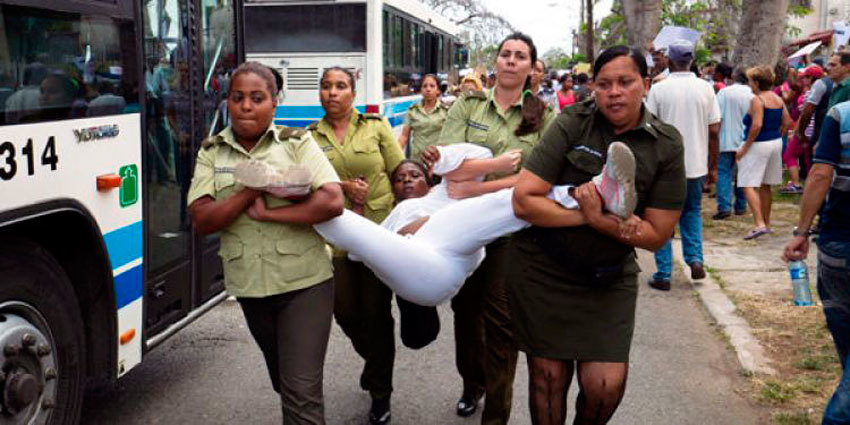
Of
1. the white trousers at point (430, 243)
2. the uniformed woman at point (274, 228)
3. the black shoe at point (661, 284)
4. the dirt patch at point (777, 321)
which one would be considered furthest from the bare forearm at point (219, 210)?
the black shoe at point (661, 284)

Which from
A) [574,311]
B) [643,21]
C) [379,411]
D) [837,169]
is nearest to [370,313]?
[379,411]

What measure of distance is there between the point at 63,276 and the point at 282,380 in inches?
43.7

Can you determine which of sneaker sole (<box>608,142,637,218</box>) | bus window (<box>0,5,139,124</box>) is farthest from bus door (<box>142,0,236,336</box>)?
sneaker sole (<box>608,142,637,218</box>)

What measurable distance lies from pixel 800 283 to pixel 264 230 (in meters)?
2.43

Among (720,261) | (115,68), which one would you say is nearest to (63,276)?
(115,68)

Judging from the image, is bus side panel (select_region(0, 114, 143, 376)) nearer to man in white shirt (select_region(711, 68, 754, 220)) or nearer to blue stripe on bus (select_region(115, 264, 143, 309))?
blue stripe on bus (select_region(115, 264, 143, 309))

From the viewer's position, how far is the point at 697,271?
7.91 m

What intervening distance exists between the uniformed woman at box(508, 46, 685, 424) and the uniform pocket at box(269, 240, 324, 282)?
0.84 metres

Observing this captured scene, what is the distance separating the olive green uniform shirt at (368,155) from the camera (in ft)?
15.4

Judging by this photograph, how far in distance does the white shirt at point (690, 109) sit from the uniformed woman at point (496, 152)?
385cm

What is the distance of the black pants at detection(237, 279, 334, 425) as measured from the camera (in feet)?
11.3

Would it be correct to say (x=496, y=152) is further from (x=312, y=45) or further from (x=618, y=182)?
(x=312, y=45)

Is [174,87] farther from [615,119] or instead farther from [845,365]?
[845,365]

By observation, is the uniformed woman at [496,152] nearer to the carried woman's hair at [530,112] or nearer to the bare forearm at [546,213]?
the carried woman's hair at [530,112]
